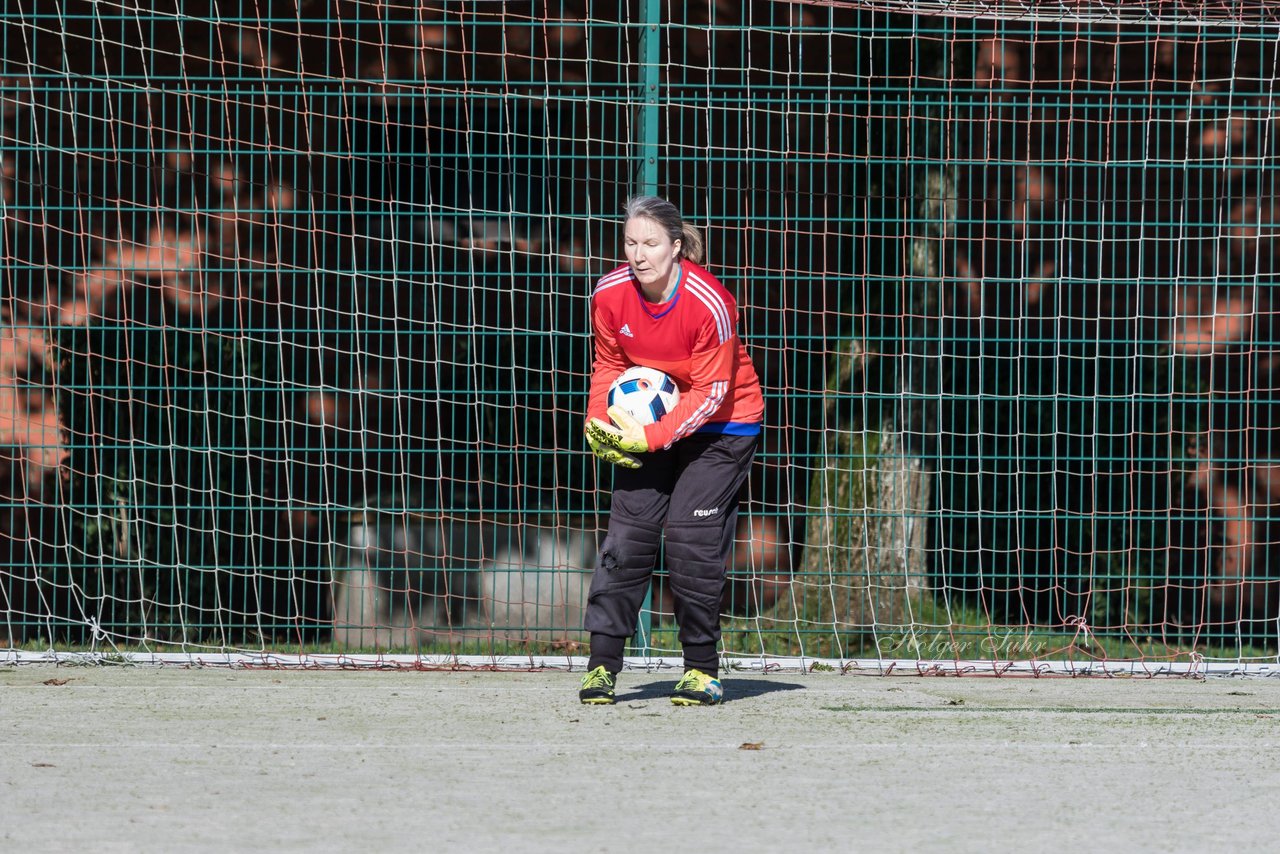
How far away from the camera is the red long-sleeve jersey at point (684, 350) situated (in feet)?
20.6

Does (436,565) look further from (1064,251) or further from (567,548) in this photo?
(1064,251)

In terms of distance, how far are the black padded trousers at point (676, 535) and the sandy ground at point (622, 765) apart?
1.15 feet

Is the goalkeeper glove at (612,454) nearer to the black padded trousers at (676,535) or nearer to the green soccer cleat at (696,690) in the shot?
the black padded trousers at (676,535)

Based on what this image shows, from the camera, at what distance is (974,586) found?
9.46 metres

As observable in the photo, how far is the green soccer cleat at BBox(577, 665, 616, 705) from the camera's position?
6582mm

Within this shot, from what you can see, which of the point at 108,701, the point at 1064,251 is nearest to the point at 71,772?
the point at 108,701

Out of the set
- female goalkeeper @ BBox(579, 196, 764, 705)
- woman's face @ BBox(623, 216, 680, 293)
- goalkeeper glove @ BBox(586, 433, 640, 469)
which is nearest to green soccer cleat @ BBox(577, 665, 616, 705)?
female goalkeeper @ BBox(579, 196, 764, 705)

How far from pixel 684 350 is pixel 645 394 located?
8.6 inches

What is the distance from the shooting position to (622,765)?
544cm

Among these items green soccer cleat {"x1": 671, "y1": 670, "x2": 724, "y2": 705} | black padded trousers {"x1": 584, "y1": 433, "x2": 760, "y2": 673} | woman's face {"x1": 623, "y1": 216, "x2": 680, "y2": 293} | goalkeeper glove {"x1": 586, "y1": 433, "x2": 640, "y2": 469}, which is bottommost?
green soccer cleat {"x1": 671, "y1": 670, "x2": 724, "y2": 705}

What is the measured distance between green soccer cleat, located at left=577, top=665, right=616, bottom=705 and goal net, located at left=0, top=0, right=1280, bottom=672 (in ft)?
3.90

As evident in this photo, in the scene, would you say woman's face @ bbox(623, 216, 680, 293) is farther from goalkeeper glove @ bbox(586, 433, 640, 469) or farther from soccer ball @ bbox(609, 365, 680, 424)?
goalkeeper glove @ bbox(586, 433, 640, 469)

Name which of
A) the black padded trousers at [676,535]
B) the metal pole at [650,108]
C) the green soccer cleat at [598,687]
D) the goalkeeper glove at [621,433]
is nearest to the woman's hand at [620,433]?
the goalkeeper glove at [621,433]

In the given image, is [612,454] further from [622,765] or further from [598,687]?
[622,765]
